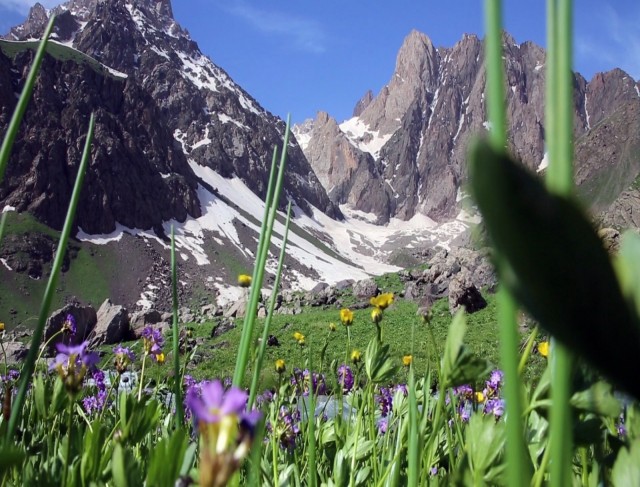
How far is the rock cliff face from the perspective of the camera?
6100 cm

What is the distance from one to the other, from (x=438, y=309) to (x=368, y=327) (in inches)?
138

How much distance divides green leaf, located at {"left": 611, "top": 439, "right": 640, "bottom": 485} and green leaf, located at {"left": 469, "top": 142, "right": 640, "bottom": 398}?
0.94 feet

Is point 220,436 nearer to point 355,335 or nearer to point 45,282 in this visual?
point 355,335

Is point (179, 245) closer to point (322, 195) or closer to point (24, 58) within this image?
point (24, 58)

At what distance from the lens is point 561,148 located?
20cm

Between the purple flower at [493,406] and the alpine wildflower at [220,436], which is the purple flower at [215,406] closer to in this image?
the alpine wildflower at [220,436]

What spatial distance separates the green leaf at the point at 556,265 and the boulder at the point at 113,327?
27.3 meters

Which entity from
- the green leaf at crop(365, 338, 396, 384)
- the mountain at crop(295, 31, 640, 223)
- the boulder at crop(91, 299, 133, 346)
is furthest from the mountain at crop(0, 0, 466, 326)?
the green leaf at crop(365, 338, 396, 384)

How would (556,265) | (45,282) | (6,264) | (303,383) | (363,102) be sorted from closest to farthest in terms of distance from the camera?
(556,265)
(303,383)
(45,282)
(6,264)
(363,102)

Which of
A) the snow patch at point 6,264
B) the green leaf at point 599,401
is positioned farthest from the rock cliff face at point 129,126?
the green leaf at point 599,401

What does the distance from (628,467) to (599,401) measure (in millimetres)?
49

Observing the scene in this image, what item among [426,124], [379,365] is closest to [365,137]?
[426,124]

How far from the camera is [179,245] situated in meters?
67.2

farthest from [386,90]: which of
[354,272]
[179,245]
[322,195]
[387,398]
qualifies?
[387,398]
